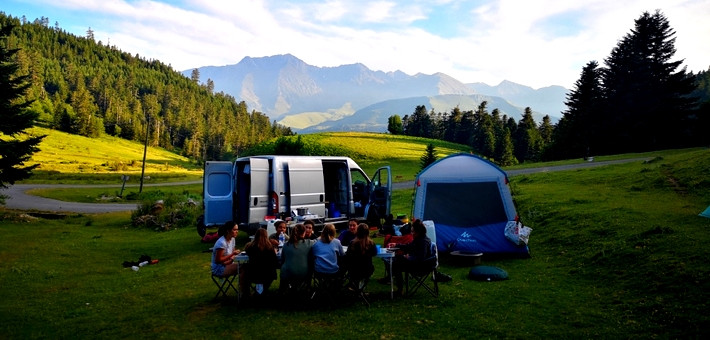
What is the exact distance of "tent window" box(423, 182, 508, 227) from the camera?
11750mm

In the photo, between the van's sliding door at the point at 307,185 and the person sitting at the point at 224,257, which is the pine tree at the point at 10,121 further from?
the person sitting at the point at 224,257

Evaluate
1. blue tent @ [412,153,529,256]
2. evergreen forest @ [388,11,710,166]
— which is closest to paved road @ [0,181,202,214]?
blue tent @ [412,153,529,256]

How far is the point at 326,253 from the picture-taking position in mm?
7406

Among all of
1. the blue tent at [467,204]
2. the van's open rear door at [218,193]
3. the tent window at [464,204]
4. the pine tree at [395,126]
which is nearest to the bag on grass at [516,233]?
the blue tent at [467,204]

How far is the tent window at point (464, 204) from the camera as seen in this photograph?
1175 centimetres

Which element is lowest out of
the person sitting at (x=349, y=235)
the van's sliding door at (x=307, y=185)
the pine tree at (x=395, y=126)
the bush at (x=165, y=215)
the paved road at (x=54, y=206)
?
the paved road at (x=54, y=206)

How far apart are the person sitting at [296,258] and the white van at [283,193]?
15.3 feet

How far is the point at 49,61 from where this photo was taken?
144875 mm

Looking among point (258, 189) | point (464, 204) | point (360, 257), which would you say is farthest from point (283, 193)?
point (360, 257)

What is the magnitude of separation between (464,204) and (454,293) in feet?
13.7

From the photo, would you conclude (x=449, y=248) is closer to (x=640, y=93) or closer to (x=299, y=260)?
(x=299, y=260)

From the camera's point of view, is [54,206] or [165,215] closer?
[165,215]

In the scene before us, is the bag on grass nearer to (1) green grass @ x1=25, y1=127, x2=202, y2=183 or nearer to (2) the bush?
(2) the bush

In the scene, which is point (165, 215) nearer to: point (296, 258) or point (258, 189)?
point (258, 189)
